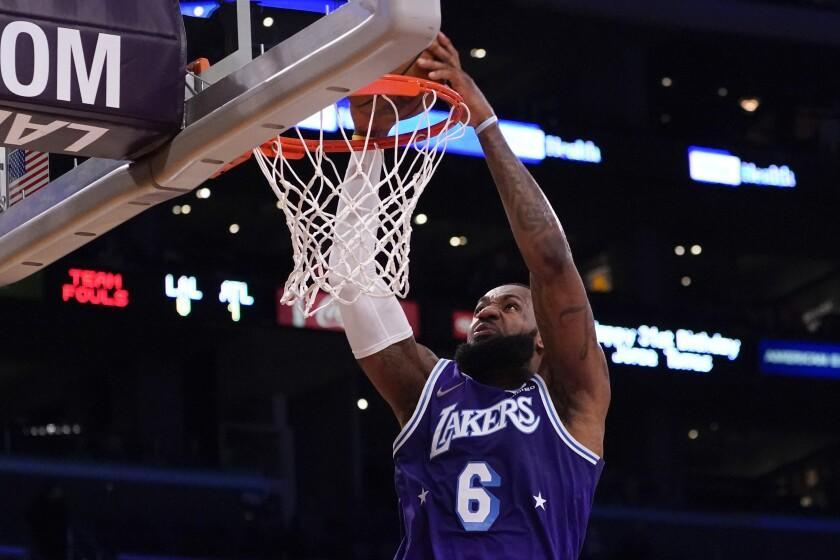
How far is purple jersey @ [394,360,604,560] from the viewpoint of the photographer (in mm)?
3752

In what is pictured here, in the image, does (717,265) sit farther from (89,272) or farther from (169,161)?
(169,161)

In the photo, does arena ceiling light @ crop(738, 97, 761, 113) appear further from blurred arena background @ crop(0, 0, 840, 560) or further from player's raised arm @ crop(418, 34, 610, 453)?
player's raised arm @ crop(418, 34, 610, 453)

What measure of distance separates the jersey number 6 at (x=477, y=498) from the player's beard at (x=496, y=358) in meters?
0.28

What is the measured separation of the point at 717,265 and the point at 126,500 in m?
12.7

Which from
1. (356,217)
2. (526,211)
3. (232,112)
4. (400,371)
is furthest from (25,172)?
(526,211)

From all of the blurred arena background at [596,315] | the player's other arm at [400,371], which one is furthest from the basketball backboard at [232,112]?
the blurred arena background at [596,315]

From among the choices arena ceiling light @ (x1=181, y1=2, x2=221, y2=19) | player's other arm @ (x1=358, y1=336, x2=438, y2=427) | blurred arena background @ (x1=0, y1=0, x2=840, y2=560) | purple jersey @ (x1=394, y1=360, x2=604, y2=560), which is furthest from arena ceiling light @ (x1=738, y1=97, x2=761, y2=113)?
arena ceiling light @ (x1=181, y1=2, x2=221, y2=19)

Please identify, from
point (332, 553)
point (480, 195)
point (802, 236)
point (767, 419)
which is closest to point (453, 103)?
point (332, 553)

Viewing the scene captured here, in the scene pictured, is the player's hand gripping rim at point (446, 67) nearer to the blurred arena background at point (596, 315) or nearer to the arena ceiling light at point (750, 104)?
the blurred arena background at point (596, 315)

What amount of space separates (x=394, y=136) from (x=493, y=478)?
95 cm

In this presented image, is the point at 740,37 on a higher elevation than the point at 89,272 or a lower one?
higher

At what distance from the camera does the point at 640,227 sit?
21688mm

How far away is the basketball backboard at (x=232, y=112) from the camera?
3.10 meters

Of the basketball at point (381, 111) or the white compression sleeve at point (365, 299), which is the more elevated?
the basketball at point (381, 111)
